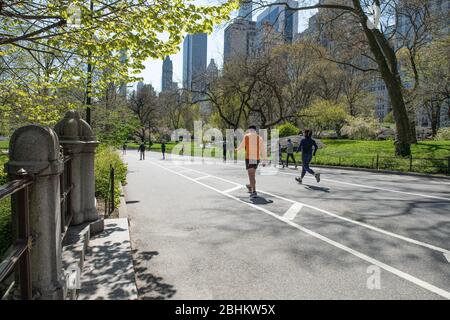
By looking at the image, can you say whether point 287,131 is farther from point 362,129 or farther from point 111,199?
point 111,199

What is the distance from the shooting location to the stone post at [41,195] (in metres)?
2.76

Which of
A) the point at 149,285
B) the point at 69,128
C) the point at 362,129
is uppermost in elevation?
the point at 362,129

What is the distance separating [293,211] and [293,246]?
8.22 ft

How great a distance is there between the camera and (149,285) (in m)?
4.00

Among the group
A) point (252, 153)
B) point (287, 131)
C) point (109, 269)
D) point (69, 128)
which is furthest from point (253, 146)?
point (287, 131)

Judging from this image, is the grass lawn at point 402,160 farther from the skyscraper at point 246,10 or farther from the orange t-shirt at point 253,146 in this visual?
the orange t-shirt at point 253,146

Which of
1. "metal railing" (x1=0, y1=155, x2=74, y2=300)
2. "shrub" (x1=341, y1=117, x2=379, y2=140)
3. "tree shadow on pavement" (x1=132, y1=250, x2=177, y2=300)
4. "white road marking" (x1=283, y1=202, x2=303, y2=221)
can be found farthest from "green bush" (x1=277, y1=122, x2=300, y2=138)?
"metal railing" (x1=0, y1=155, x2=74, y2=300)

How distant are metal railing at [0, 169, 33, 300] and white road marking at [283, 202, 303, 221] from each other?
17.1 feet

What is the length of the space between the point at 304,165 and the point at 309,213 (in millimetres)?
5477

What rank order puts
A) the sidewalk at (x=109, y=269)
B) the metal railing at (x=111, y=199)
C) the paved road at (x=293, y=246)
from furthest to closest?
the metal railing at (x=111, y=199) < the paved road at (x=293, y=246) < the sidewalk at (x=109, y=269)

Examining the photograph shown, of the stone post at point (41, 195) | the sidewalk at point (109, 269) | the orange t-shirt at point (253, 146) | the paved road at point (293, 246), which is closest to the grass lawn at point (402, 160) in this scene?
the paved road at point (293, 246)

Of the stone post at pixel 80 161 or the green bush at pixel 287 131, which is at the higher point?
the green bush at pixel 287 131

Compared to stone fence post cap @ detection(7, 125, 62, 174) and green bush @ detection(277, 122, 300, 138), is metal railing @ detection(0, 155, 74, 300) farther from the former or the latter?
green bush @ detection(277, 122, 300, 138)

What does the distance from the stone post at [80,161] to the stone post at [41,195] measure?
2.47 metres
